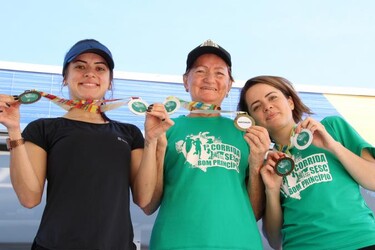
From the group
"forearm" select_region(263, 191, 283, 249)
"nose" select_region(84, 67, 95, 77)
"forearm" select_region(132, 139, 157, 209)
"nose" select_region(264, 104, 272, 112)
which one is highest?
"nose" select_region(84, 67, 95, 77)

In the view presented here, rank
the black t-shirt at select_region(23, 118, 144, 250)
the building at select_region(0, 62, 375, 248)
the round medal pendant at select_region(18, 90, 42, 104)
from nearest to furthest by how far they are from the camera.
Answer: the black t-shirt at select_region(23, 118, 144, 250), the round medal pendant at select_region(18, 90, 42, 104), the building at select_region(0, 62, 375, 248)

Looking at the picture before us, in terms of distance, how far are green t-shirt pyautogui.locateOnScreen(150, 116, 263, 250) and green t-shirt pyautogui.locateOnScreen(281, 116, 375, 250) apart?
19 centimetres

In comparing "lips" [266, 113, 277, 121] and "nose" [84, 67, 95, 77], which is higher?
"nose" [84, 67, 95, 77]

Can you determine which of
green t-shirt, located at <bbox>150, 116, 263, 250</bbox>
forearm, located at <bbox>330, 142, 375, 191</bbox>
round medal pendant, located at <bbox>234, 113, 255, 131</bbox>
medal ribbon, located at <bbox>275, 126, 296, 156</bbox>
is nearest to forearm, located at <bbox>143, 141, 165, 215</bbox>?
green t-shirt, located at <bbox>150, 116, 263, 250</bbox>

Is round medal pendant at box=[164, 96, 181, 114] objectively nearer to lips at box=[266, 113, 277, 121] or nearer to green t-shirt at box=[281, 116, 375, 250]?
lips at box=[266, 113, 277, 121]

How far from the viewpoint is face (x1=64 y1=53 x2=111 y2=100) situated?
197cm

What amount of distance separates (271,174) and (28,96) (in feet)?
3.62

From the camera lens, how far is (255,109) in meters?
2.23

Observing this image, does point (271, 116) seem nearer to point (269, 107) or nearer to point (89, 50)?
point (269, 107)

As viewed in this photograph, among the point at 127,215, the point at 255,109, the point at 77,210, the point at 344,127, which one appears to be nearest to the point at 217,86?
the point at 255,109

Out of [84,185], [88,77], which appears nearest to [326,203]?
[84,185]

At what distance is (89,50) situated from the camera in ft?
6.57

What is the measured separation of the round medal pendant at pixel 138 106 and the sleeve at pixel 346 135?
901 mm

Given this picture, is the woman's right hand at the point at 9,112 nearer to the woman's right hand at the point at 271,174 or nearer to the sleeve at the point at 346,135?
the woman's right hand at the point at 271,174
